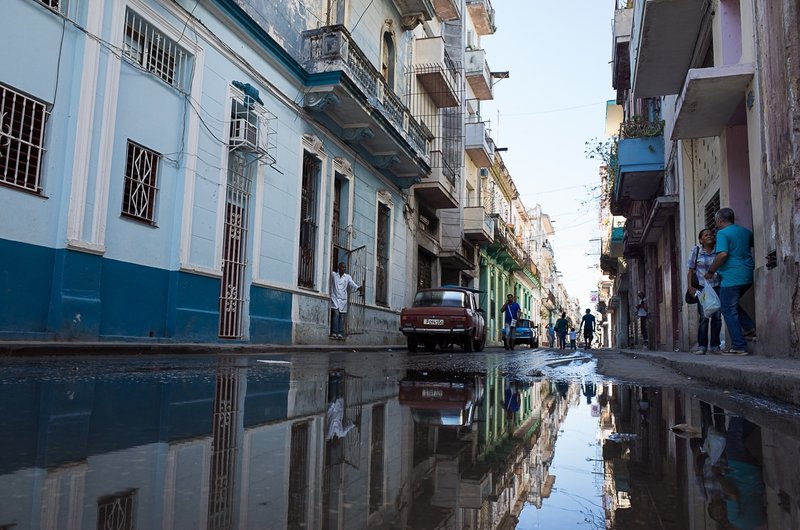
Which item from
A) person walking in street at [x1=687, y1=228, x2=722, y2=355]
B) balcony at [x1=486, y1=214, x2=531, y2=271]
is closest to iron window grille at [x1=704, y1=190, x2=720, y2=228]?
person walking in street at [x1=687, y1=228, x2=722, y2=355]

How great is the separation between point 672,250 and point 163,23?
1366 centimetres

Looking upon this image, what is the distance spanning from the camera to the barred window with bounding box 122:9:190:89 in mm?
8828

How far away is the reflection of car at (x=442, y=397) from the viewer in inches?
101

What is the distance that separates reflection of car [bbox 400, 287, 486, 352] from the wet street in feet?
37.4

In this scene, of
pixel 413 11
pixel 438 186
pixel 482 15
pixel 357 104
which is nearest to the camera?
pixel 357 104

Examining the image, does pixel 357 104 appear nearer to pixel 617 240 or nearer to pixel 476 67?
pixel 476 67

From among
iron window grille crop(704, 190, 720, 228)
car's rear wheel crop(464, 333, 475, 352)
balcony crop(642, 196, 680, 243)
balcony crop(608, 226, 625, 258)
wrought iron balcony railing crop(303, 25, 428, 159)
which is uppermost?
wrought iron balcony railing crop(303, 25, 428, 159)

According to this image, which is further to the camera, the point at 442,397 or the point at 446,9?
the point at 446,9

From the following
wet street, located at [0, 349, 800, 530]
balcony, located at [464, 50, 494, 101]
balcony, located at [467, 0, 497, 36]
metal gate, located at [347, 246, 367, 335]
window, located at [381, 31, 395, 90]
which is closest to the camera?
wet street, located at [0, 349, 800, 530]

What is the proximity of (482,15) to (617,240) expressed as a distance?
1319 cm

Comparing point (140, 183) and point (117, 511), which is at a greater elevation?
point (140, 183)

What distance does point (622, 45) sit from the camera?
62.3ft

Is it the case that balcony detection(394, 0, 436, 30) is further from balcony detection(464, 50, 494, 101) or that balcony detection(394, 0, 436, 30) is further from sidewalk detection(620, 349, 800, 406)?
sidewalk detection(620, 349, 800, 406)

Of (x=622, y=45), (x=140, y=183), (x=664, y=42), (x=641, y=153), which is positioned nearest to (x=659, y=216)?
(x=641, y=153)
